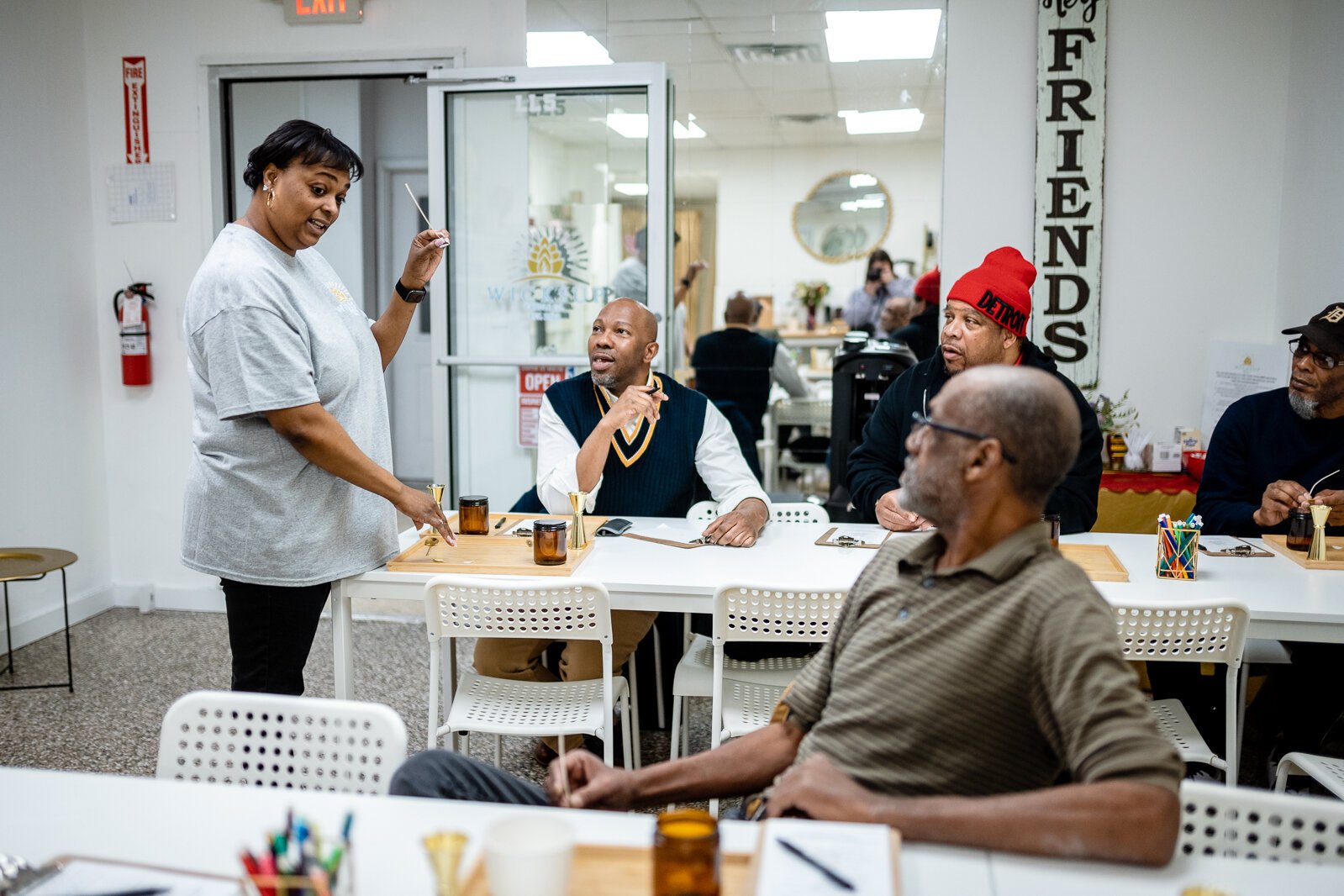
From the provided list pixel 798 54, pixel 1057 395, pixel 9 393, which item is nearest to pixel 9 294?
pixel 9 393

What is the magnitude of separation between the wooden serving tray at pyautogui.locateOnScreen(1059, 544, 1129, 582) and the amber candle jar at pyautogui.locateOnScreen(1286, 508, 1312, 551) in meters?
0.46

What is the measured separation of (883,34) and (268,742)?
4.00 m

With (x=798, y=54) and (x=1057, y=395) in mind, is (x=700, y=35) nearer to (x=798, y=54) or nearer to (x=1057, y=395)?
(x=798, y=54)

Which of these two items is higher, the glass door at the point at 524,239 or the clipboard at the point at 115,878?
the glass door at the point at 524,239

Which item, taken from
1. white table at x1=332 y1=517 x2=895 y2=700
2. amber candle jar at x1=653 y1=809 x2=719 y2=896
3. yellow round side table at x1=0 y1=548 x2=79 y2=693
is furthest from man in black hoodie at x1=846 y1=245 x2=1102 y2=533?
yellow round side table at x1=0 y1=548 x2=79 y2=693

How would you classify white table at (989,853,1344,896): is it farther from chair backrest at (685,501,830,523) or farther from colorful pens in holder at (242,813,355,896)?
chair backrest at (685,501,830,523)

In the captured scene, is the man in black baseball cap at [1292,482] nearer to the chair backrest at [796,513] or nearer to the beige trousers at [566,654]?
the chair backrest at [796,513]

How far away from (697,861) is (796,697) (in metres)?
0.58

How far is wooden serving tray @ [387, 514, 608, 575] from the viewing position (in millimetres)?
2711

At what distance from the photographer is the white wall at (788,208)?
5.00 metres

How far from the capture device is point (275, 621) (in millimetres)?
2445

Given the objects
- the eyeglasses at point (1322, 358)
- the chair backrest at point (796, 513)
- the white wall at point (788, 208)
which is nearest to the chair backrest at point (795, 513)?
the chair backrest at point (796, 513)

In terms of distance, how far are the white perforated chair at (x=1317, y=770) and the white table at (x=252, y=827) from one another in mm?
1245

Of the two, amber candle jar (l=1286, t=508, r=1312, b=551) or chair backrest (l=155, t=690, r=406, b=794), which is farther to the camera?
amber candle jar (l=1286, t=508, r=1312, b=551)
